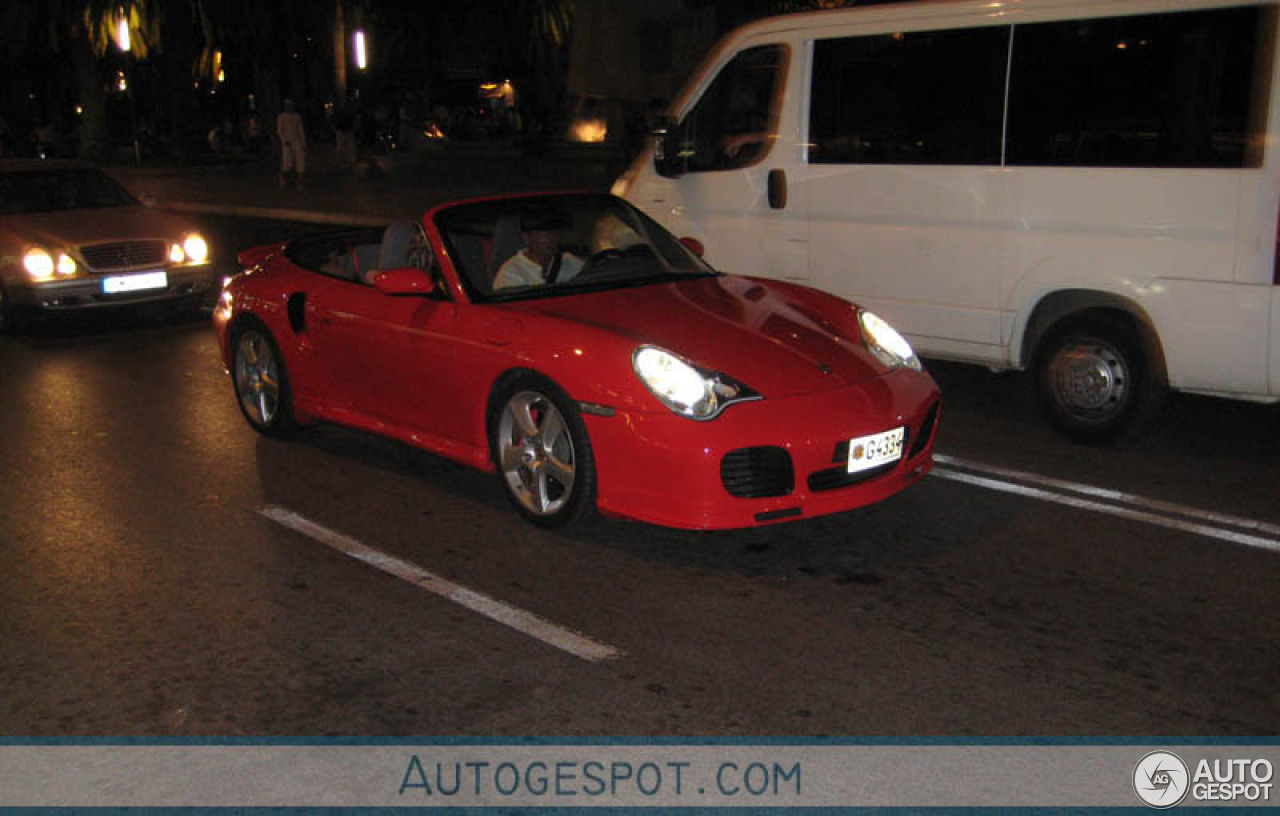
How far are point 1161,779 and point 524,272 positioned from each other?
3770mm

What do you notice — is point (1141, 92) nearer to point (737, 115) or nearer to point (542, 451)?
point (737, 115)

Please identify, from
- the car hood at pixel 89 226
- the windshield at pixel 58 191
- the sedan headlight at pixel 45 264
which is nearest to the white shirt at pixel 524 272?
the sedan headlight at pixel 45 264

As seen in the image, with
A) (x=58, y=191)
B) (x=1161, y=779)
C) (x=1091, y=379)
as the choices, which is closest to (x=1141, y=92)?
(x=1091, y=379)

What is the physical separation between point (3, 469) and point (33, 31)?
36193 mm

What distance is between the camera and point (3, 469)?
273 inches

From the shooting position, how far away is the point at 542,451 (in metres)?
5.59

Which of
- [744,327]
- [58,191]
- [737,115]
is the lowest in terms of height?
[744,327]

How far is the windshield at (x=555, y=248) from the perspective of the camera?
6.23 meters

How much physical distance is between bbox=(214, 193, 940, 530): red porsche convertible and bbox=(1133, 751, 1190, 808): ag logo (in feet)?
5.92

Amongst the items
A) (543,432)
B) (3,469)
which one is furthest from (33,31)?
(543,432)

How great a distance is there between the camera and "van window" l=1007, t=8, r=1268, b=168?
6211 millimetres

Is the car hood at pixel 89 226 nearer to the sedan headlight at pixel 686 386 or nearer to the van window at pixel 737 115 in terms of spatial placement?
the van window at pixel 737 115

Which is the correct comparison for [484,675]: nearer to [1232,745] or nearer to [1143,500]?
[1232,745]

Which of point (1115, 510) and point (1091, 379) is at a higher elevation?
point (1091, 379)
